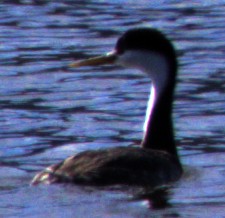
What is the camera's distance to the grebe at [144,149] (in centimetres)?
1518

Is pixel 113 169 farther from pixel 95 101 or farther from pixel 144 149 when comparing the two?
pixel 95 101

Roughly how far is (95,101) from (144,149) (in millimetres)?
3966

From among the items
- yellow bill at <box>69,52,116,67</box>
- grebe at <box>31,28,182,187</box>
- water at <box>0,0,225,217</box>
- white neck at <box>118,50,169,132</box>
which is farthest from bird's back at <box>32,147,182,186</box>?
yellow bill at <box>69,52,116,67</box>

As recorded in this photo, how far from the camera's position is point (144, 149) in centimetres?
1606

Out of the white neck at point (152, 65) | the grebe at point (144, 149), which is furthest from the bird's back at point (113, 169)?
the white neck at point (152, 65)

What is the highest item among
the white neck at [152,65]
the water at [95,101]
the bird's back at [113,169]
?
the white neck at [152,65]

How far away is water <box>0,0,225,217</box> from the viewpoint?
14930mm

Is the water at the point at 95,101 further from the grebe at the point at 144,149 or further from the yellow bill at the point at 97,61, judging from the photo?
the yellow bill at the point at 97,61

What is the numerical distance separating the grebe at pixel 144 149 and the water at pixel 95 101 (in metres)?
0.15

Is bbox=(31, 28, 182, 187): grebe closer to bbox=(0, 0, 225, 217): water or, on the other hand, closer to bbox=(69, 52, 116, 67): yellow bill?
bbox=(69, 52, 116, 67): yellow bill

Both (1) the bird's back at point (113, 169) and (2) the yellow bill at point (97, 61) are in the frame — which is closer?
(1) the bird's back at point (113, 169)

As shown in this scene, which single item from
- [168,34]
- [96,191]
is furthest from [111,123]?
[168,34]

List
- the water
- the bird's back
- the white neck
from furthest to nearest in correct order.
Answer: the white neck → the bird's back → the water

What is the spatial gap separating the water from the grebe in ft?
0.48
